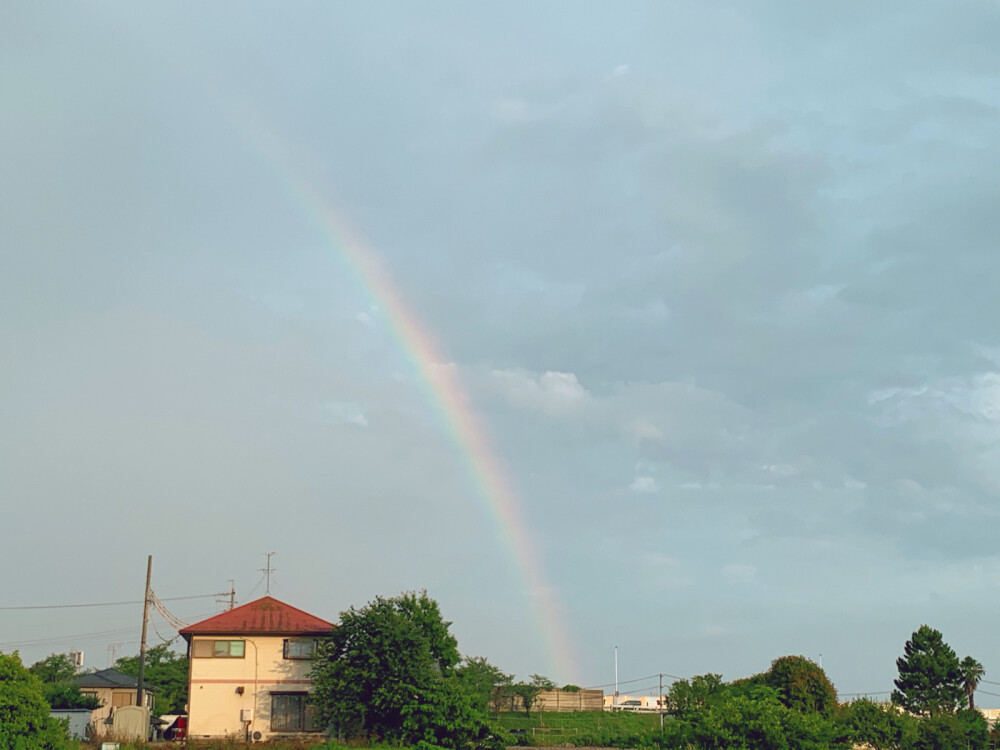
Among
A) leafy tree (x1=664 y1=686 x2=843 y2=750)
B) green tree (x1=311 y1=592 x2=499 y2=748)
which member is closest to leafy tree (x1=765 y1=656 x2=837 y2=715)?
green tree (x1=311 y1=592 x2=499 y2=748)

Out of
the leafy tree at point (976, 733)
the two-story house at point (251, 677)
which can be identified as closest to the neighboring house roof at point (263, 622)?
the two-story house at point (251, 677)

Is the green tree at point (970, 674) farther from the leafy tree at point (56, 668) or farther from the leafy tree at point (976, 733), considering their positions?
the leafy tree at point (56, 668)

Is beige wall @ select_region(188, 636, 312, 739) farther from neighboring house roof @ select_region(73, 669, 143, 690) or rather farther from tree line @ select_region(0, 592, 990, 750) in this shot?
neighboring house roof @ select_region(73, 669, 143, 690)

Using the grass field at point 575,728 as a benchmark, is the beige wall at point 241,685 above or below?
above

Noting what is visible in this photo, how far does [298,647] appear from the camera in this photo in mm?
45875

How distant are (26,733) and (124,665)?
8057cm

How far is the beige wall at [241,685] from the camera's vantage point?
147ft

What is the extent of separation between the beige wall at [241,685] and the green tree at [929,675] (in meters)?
51.2

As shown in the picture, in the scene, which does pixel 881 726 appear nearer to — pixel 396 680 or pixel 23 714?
pixel 396 680

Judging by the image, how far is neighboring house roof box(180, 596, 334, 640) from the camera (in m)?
45.9

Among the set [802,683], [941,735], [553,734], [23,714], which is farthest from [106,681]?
[941,735]

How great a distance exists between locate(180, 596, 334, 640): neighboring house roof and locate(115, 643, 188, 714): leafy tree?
84.9 ft

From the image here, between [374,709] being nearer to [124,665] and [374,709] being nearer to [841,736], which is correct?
[841,736]

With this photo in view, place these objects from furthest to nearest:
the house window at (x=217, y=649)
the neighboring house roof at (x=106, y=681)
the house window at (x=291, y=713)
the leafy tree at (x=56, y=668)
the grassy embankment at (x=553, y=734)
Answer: the leafy tree at (x=56, y=668), the neighboring house roof at (x=106, y=681), the house window at (x=217, y=649), the house window at (x=291, y=713), the grassy embankment at (x=553, y=734)
